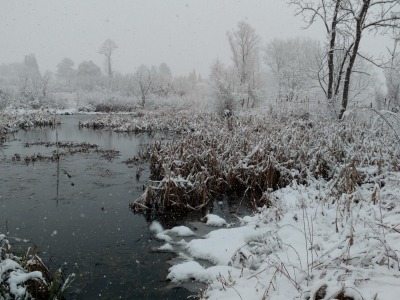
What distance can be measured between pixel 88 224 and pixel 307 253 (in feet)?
13.6

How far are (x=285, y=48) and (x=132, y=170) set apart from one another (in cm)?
3305

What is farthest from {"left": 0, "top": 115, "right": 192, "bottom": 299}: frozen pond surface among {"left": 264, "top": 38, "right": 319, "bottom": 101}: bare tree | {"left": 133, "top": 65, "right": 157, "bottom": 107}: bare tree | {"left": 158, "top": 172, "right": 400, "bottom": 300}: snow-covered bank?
{"left": 264, "top": 38, "right": 319, "bottom": 101}: bare tree

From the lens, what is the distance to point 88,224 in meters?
5.77

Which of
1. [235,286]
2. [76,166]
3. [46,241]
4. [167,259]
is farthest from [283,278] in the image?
[76,166]

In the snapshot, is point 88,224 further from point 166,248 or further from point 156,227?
point 166,248

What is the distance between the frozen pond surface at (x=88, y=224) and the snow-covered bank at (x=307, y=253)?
469 millimetres

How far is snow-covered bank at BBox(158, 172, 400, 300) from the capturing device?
2.55 m

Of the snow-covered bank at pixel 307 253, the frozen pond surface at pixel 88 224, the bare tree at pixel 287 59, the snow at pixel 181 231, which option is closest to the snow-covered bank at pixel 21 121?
the frozen pond surface at pixel 88 224

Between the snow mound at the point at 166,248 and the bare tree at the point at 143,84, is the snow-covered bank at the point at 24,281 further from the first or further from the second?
the bare tree at the point at 143,84

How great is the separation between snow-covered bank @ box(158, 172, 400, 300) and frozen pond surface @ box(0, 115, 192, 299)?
18.5 inches

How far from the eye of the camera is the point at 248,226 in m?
5.29

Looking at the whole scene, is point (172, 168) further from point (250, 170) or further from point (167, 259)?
point (167, 259)

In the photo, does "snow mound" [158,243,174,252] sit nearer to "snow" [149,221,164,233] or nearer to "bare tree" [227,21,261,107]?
"snow" [149,221,164,233]

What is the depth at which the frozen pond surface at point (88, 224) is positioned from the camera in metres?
4.05
